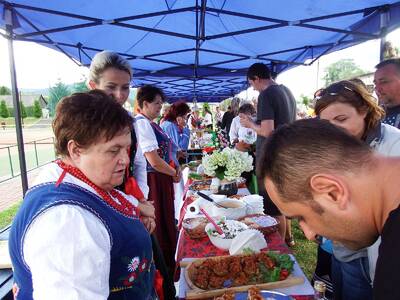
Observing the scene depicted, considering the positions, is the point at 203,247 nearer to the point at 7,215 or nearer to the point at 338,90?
the point at 338,90

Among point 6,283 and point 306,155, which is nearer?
point 306,155

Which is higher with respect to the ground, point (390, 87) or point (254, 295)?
point (390, 87)

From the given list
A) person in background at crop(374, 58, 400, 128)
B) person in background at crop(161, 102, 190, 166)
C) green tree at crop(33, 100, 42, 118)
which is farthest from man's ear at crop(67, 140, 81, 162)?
green tree at crop(33, 100, 42, 118)

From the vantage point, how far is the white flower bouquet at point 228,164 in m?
2.66

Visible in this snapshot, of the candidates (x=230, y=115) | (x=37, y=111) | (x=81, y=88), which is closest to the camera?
(x=230, y=115)

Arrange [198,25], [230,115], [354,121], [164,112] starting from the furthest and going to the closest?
[230,115], [164,112], [198,25], [354,121]

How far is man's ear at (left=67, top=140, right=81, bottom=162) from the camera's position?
0.88m

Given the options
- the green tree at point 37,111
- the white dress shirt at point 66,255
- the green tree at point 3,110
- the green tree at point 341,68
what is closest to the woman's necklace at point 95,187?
the white dress shirt at point 66,255

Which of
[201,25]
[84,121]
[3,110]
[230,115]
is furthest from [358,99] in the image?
[3,110]

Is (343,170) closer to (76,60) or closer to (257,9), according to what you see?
(257,9)

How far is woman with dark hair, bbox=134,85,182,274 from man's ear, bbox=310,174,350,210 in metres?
2.16

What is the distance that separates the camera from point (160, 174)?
3.04 metres

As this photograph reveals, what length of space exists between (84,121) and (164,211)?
232 cm

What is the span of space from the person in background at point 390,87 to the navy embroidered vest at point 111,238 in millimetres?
2124
